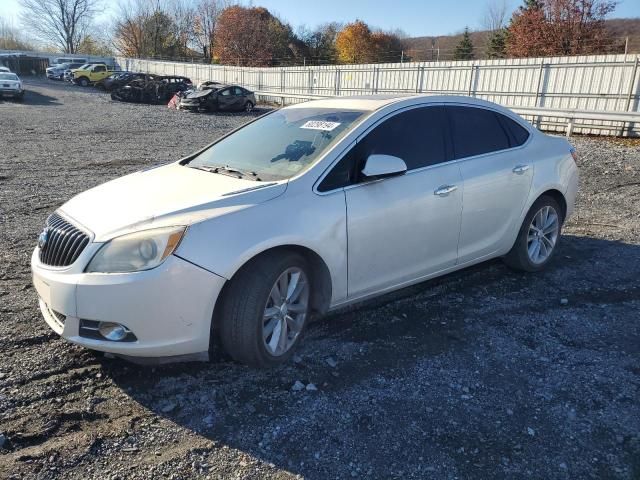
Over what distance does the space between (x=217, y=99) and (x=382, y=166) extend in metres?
23.8

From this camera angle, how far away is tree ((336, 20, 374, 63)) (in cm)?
6306

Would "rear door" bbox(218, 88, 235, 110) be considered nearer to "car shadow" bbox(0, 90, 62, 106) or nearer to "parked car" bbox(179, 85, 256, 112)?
"parked car" bbox(179, 85, 256, 112)

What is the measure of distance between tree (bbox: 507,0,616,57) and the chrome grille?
37.0 metres

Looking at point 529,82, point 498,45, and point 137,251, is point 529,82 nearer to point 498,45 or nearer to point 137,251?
point 137,251

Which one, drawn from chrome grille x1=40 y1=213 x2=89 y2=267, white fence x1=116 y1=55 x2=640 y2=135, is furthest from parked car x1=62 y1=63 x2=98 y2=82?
chrome grille x1=40 y1=213 x2=89 y2=267

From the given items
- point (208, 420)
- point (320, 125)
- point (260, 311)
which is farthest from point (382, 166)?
point (208, 420)

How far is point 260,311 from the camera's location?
319 cm

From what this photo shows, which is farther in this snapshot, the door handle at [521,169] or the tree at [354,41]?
the tree at [354,41]

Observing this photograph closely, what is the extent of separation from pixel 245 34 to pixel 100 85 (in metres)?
25.6

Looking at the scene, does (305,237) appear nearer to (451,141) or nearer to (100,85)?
(451,141)

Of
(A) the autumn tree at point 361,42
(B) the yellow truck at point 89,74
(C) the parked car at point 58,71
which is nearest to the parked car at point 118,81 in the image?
(B) the yellow truck at point 89,74

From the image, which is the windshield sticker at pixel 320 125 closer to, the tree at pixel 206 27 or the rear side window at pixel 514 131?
the rear side window at pixel 514 131

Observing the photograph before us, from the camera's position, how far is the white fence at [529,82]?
16.2m

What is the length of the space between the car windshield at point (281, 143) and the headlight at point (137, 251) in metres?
0.90
